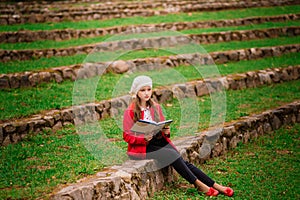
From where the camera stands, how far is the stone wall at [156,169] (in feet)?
18.0

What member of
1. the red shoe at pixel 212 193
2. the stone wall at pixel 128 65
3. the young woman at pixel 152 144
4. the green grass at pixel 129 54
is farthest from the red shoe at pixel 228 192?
the green grass at pixel 129 54

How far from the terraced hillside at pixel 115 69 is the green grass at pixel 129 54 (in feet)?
0.11

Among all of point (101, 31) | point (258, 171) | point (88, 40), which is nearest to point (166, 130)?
point (258, 171)

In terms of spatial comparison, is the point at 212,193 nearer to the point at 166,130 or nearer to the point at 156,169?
the point at 156,169

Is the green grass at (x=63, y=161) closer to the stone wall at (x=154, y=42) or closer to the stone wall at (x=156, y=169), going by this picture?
the stone wall at (x=156, y=169)

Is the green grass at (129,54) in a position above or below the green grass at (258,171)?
above

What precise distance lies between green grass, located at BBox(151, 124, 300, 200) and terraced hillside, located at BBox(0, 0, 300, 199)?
0.87 meters

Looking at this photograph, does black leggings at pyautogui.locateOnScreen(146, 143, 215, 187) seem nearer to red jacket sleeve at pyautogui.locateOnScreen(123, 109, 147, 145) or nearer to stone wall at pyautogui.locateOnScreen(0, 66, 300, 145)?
red jacket sleeve at pyautogui.locateOnScreen(123, 109, 147, 145)

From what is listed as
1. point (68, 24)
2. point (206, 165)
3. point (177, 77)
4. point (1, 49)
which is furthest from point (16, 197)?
point (68, 24)

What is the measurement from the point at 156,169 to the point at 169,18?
1281 centimetres

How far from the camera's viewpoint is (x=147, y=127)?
6129mm

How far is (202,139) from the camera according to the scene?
7.98 m

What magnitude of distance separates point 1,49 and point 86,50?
2504 mm

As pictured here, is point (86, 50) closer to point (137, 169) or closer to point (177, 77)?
point (177, 77)
